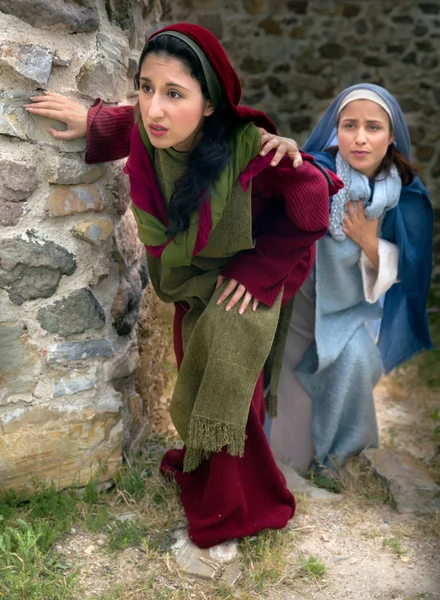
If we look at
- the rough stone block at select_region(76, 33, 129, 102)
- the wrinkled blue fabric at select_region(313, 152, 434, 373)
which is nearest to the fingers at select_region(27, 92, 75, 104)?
the rough stone block at select_region(76, 33, 129, 102)

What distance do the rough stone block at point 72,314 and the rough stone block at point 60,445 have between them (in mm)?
300

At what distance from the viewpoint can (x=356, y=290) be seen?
2.94 m

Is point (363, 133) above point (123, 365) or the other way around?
above

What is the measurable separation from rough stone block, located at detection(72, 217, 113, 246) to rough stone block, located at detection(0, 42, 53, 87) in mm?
488

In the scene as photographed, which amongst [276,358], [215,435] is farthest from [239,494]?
[276,358]

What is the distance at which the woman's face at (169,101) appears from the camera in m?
1.90

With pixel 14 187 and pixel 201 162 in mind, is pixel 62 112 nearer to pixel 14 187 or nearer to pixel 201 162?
pixel 14 187

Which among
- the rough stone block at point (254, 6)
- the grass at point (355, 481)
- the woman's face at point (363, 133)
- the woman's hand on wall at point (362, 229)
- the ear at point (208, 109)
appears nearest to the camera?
the ear at point (208, 109)

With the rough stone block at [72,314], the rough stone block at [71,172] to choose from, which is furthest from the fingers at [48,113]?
the rough stone block at [72,314]

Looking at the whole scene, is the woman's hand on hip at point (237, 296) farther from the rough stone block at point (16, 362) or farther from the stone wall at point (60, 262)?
the rough stone block at point (16, 362)

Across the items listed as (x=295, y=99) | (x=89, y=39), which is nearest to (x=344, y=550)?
(x=89, y=39)

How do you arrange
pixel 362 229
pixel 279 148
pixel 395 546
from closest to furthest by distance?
pixel 279 148 → pixel 395 546 → pixel 362 229

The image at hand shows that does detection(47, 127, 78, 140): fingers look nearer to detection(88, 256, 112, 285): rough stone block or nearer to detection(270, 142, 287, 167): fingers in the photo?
detection(88, 256, 112, 285): rough stone block

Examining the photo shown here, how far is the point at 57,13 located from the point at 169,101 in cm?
53
